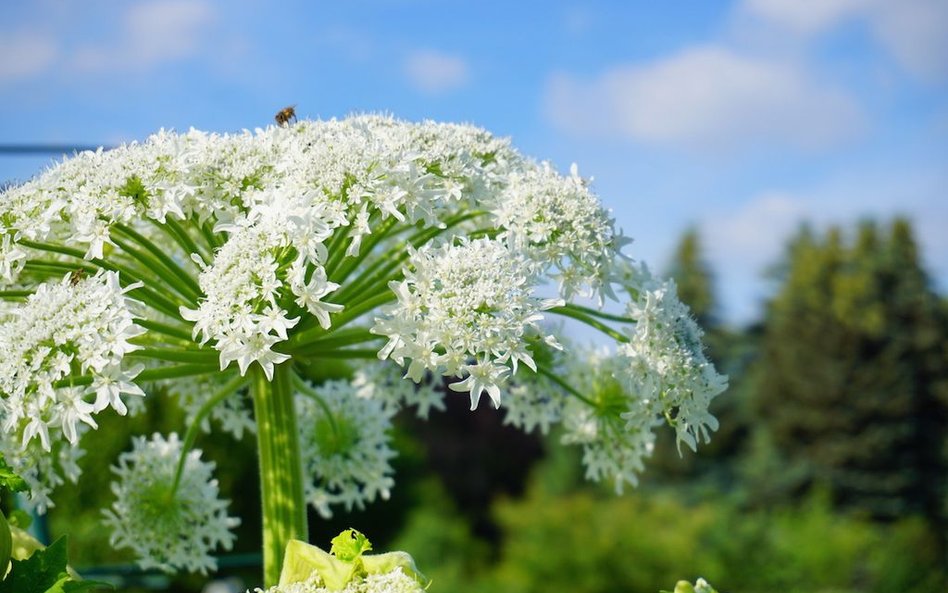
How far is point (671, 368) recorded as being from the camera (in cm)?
196

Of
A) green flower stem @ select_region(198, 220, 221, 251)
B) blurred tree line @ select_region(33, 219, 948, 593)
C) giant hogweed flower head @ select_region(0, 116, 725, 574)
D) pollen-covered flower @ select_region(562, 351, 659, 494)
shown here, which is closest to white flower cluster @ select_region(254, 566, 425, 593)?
giant hogweed flower head @ select_region(0, 116, 725, 574)

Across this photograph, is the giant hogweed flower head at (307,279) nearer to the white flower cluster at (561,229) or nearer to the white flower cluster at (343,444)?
the white flower cluster at (561,229)

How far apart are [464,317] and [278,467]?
62cm

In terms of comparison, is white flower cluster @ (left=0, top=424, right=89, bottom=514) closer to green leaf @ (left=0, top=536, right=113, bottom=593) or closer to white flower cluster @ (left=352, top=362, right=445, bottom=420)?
green leaf @ (left=0, top=536, right=113, bottom=593)

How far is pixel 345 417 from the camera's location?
2.62m

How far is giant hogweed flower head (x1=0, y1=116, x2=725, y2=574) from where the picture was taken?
1623 millimetres

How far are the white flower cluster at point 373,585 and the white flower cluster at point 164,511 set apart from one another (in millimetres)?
962

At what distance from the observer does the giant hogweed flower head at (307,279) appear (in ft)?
5.32

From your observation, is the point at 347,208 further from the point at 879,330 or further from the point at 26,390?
the point at 879,330

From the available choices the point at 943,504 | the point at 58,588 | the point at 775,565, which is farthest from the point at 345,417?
the point at 943,504

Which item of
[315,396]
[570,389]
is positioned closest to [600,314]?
[570,389]

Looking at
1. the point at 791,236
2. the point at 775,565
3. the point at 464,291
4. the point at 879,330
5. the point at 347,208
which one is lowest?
the point at 775,565

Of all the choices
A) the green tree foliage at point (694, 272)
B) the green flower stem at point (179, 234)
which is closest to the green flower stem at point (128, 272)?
the green flower stem at point (179, 234)

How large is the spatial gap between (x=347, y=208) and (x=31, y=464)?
0.94m
